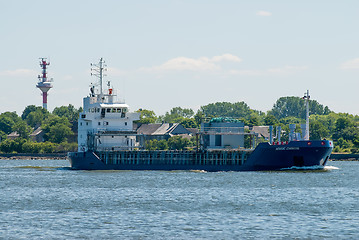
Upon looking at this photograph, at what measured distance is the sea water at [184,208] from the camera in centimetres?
3516

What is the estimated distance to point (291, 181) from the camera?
202ft

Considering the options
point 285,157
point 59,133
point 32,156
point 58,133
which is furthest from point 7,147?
point 285,157

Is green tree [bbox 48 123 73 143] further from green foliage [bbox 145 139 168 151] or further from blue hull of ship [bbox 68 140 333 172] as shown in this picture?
blue hull of ship [bbox 68 140 333 172]

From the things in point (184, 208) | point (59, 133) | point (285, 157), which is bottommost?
point (184, 208)

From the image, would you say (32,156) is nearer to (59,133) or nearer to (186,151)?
(59,133)

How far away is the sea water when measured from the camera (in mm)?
35156

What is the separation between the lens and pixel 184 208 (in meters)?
43.7

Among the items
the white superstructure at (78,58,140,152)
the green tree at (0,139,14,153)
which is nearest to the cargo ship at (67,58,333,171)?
the white superstructure at (78,58,140,152)

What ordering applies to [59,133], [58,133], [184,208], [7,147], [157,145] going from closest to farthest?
[184,208], [157,145], [7,147], [59,133], [58,133]

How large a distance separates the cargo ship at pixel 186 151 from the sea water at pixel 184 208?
15.7ft

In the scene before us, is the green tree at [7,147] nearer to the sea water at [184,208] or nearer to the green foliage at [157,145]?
the green foliage at [157,145]

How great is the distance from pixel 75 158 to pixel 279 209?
4594 centimetres

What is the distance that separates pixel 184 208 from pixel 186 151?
37.8m

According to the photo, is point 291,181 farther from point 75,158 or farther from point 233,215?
point 75,158
